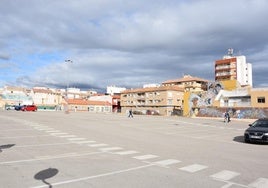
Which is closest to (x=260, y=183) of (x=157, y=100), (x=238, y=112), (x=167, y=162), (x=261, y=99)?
(x=167, y=162)

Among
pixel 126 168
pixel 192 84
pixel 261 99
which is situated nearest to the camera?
pixel 126 168

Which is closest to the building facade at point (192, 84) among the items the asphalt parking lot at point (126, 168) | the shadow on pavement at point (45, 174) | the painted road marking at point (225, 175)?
the asphalt parking lot at point (126, 168)

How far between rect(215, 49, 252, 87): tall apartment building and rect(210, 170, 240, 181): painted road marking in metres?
107

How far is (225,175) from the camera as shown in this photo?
26.7 ft

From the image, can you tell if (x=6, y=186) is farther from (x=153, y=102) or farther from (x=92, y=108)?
(x=92, y=108)

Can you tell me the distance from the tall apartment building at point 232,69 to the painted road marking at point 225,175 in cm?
10730

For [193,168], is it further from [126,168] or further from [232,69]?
[232,69]

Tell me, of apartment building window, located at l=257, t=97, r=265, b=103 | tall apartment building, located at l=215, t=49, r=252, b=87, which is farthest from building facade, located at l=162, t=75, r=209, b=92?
apartment building window, located at l=257, t=97, r=265, b=103

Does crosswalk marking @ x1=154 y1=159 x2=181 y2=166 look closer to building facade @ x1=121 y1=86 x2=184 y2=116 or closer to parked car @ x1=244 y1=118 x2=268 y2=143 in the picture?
parked car @ x1=244 y1=118 x2=268 y2=143

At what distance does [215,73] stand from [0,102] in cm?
8810

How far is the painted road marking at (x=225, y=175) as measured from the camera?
779 cm

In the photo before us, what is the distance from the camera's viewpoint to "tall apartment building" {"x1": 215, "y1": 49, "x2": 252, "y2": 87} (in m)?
110

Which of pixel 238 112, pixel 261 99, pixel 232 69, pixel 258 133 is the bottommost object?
pixel 258 133

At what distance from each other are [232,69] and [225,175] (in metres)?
109
